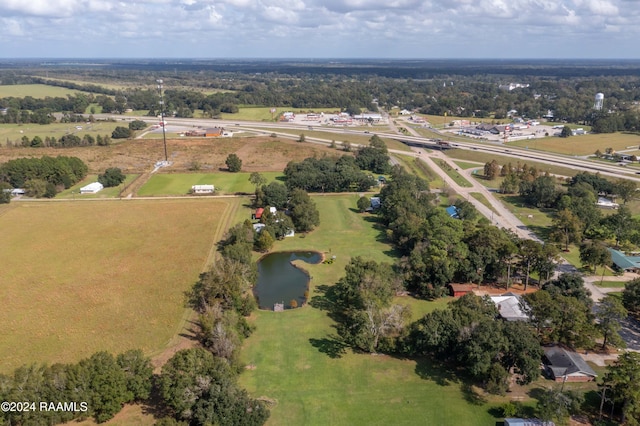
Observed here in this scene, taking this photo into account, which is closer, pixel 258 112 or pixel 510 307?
pixel 510 307

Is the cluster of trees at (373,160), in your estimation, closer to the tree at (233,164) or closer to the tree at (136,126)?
the tree at (233,164)

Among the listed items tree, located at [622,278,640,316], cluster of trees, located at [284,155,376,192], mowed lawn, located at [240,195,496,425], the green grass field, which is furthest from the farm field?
tree, located at [622,278,640,316]

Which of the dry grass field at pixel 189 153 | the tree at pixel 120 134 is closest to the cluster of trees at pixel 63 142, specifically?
the dry grass field at pixel 189 153

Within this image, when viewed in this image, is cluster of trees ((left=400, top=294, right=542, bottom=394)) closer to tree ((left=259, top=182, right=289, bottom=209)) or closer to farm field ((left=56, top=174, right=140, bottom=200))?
tree ((left=259, top=182, right=289, bottom=209))

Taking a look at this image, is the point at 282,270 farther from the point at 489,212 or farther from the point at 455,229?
the point at 489,212

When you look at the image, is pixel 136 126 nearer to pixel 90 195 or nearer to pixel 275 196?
pixel 90 195

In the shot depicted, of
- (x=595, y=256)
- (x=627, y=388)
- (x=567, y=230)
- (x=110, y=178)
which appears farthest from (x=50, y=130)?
(x=627, y=388)

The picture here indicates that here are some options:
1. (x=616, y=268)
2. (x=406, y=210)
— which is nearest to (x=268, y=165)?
(x=406, y=210)
